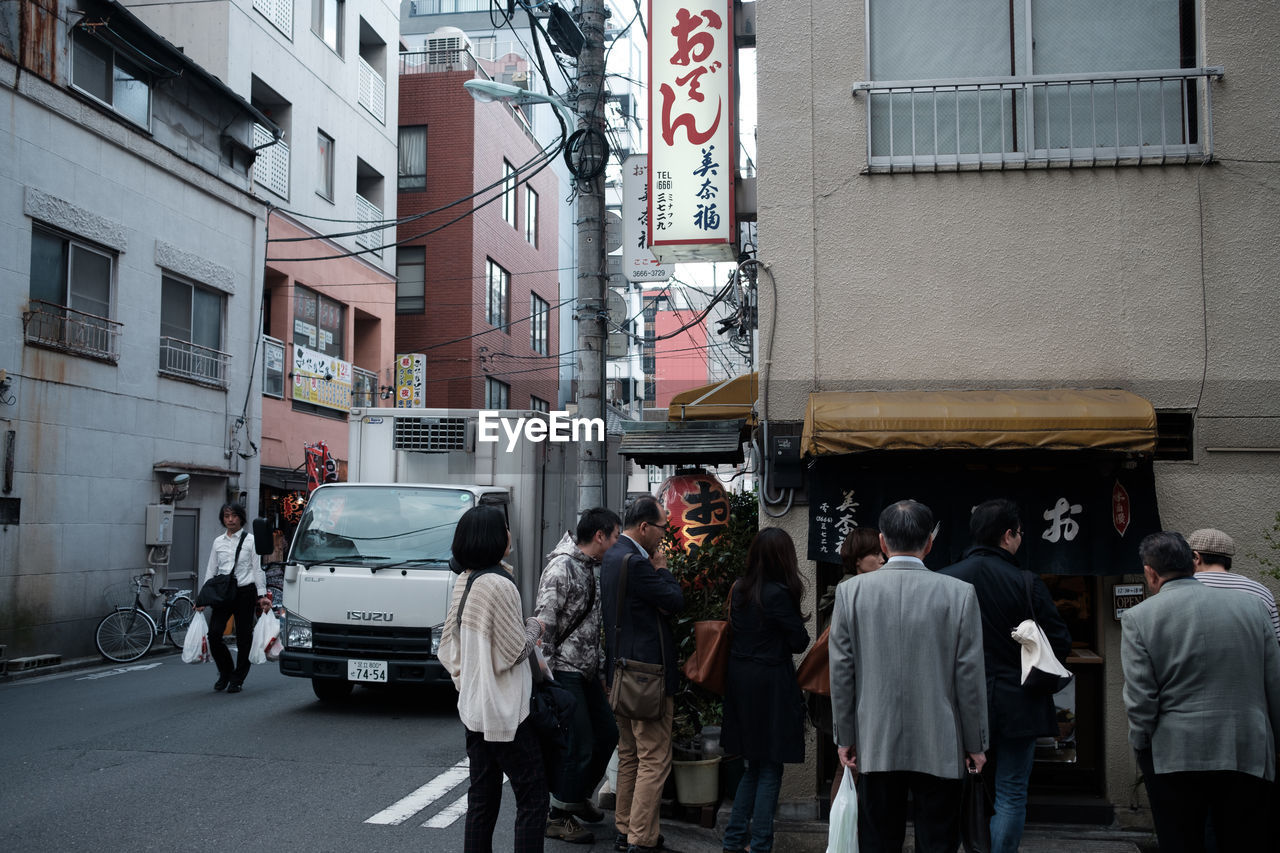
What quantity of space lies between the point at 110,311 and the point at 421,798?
1195 cm

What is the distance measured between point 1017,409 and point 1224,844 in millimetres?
2583

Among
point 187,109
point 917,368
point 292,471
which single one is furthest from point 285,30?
point 917,368

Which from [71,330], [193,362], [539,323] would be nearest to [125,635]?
[71,330]

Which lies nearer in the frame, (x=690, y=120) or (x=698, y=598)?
(x=698, y=598)

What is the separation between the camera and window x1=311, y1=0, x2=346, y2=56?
78.3ft

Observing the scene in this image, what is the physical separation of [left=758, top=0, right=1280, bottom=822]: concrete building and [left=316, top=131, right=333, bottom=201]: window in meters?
18.7

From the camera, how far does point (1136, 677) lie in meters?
4.59

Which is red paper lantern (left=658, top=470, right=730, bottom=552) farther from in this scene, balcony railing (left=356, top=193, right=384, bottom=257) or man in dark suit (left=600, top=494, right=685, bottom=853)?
balcony railing (left=356, top=193, right=384, bottom=257)

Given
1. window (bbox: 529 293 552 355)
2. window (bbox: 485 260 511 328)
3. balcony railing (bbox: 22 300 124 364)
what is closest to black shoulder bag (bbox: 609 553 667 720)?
balcony railing (bbox: 22 300 124 364)

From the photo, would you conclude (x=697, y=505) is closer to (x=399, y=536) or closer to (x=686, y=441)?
(x=686, y=441)

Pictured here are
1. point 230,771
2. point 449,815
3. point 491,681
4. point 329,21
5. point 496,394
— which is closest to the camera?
point 491,681

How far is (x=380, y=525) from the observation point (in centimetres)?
1084

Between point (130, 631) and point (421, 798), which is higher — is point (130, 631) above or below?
above

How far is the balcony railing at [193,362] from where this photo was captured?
17672 millimetres
